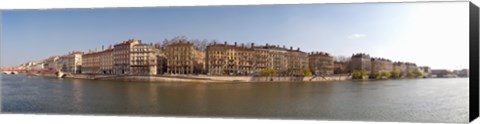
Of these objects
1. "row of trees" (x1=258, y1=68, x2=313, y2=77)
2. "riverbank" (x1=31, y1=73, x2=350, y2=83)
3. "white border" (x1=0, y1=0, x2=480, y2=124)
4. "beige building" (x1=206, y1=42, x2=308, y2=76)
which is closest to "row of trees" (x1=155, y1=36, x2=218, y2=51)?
"beige building" (x1=206, y1=42, x2=308, y2=76)

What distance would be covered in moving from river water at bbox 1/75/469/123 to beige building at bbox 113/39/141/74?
10.9 inches

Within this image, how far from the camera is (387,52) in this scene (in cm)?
1266

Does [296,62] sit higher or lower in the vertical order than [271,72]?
higher

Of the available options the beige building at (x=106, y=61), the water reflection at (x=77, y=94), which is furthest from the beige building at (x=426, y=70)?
the water reflection at (x=77, y=94)

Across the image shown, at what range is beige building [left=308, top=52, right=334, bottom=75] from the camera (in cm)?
1327

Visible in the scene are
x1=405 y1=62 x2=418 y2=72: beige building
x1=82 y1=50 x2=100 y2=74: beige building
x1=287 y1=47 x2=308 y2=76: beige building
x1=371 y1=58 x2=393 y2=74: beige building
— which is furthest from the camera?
x1=82 y1=50 x2=100 y2=74: beige building

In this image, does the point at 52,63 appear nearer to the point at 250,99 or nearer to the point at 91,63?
the point at 91,63

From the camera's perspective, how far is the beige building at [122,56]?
1401cm

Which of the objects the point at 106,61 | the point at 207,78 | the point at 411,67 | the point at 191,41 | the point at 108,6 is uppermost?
the point at 108,6

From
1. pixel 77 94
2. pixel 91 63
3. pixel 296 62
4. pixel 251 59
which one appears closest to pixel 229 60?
pixel 251 59

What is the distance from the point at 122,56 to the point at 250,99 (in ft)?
8.91

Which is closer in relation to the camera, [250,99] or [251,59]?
[250,99]

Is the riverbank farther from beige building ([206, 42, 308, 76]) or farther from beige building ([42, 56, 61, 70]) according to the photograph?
beige building ([42, 56, 61, 70])

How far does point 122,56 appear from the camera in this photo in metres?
14.5
